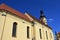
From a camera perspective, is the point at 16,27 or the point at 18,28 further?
the point at 18,28

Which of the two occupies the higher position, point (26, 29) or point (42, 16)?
point (42, 16)

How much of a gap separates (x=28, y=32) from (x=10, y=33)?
5.02 metres

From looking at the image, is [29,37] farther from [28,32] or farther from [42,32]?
[42,32]

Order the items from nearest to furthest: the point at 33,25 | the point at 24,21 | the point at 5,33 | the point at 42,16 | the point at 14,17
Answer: the point at 5,33, the point at 14,17, the point at 24,21, the point at 33,25, the point at 42,16

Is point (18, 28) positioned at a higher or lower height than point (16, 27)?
lower

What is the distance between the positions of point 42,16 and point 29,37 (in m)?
14.3

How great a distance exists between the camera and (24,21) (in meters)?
18.8

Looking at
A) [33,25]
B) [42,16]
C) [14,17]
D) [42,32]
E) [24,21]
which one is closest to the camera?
[14,17]

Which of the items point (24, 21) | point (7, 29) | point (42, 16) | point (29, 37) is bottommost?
point (29, 37)

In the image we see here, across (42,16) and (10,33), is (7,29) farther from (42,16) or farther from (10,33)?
(42,16)

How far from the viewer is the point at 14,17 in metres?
16.9

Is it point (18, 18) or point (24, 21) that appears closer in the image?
point (18, 18)

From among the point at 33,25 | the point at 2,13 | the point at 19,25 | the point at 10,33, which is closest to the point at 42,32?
the point at 33,25

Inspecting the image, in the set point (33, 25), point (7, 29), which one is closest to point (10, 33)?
point (7, 29)
